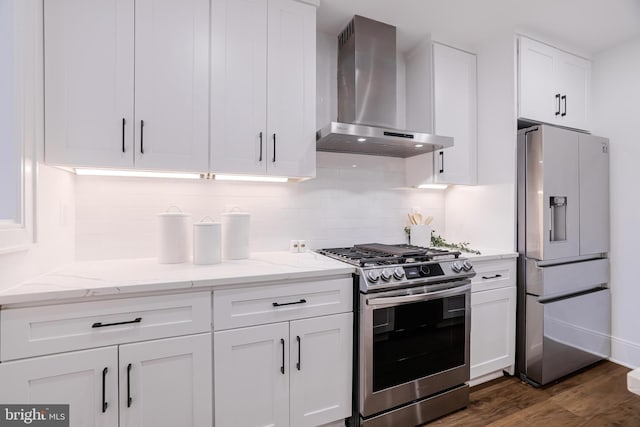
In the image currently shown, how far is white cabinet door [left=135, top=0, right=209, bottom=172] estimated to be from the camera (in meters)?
1.54

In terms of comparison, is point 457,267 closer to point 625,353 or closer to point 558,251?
point 558,251

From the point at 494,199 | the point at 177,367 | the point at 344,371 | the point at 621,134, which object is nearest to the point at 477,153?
the point at 494,199

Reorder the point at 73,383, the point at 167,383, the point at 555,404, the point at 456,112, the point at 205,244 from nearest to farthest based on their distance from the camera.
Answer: the point at 73,383 < the point at 167,383 < the point at 205,244 < the point at 555,404 < the point at 456,112

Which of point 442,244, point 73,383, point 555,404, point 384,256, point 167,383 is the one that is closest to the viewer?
point 73,383

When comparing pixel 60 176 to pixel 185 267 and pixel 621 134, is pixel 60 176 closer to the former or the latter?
pixel 185 267

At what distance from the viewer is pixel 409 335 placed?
1.74 metres

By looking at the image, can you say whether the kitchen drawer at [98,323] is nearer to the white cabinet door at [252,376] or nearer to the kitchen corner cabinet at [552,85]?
the white cabinet door at [252,376]

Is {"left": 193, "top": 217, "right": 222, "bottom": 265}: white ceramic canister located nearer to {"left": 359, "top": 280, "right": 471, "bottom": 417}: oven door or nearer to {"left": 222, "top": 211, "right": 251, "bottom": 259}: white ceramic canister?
{"left": 222, "top": 211, "right": 251, "bottom": 259}: white ceramic canister

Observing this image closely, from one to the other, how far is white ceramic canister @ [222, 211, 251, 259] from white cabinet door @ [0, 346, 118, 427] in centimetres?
80

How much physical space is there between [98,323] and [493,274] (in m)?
2.41

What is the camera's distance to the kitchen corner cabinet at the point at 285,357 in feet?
4.57

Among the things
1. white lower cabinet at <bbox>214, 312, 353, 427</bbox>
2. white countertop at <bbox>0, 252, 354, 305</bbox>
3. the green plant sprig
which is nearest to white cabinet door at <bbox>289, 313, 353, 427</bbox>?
white lower cabinet at <bbox>214, 312, 353, 427</bbox>

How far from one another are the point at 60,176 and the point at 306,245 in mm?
1542

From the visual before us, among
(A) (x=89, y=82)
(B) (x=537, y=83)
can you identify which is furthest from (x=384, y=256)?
(B) (x=537, y=83)
